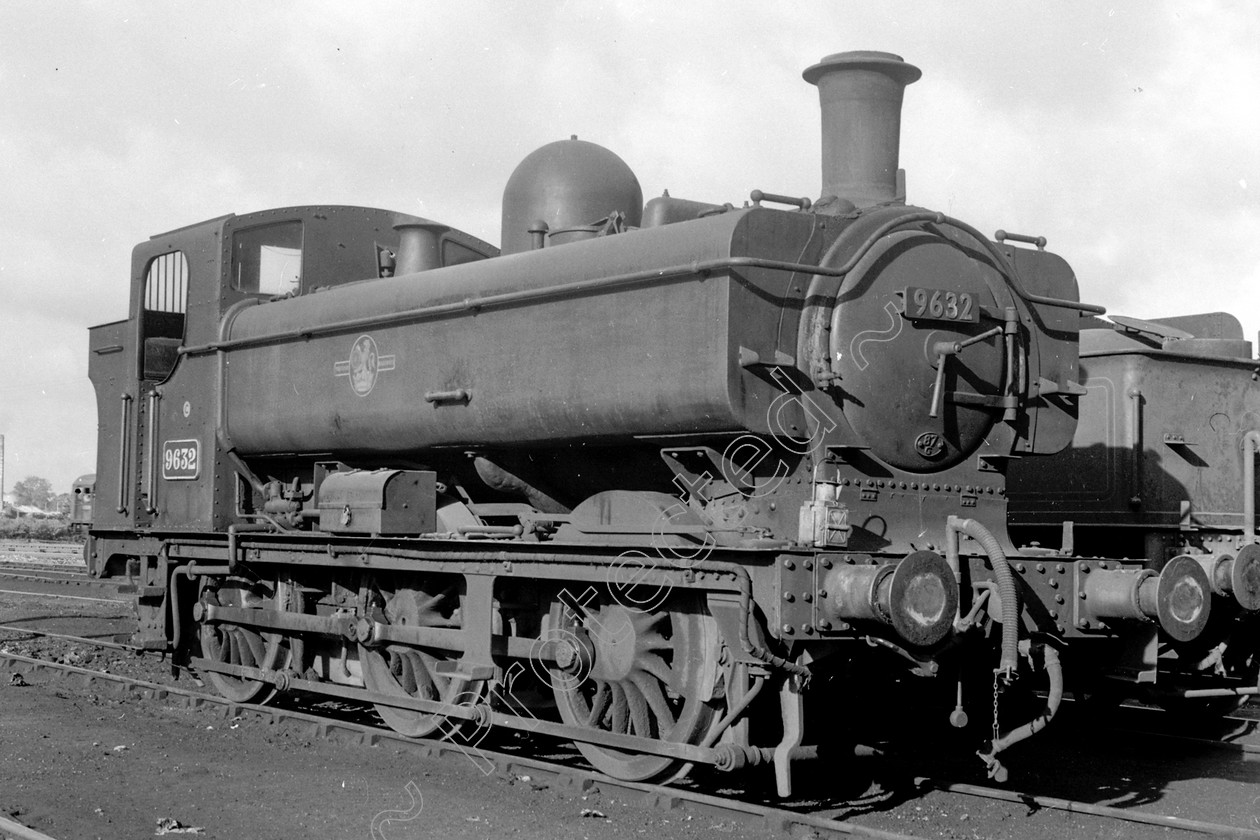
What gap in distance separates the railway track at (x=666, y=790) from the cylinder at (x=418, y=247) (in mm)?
3008

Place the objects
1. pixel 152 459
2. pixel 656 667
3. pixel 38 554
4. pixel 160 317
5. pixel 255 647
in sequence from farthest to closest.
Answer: pixel 38 554 → pixel 160 317 → pixel 152 459 → pixel 255 647 → pixel 656 667

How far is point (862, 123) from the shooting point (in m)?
7.04

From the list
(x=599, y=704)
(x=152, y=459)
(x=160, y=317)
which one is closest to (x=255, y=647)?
(x=152, y=459)

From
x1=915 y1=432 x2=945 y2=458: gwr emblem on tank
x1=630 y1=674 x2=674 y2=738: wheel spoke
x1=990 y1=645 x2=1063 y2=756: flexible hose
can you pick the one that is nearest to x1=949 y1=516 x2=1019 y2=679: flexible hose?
x1=990 y1=645 x2=1063 y2=756: flexible hose

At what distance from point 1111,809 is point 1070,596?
105 cm

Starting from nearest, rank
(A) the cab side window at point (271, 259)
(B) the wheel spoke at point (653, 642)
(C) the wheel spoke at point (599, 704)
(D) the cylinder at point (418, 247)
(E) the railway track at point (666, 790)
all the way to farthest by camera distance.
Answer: (E) the railway track at point (666, 790), (B) the wheel spoke at point (653, 642), (C) the wheel spoke at point (599, 704), (D) the cylinder at point (418, 247), (A) the cab side window at point (271, 259)

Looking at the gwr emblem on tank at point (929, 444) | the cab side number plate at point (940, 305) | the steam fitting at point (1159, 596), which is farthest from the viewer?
the gwr emblem on tank at point (929, 444)

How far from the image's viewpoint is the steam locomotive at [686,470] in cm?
602

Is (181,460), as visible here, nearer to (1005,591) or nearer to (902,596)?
(902,596)

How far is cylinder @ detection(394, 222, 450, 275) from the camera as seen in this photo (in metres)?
9.12

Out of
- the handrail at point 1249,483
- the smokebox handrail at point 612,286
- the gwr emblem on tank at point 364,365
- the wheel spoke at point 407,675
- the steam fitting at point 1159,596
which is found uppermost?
the smokebox handrail at point 612,286

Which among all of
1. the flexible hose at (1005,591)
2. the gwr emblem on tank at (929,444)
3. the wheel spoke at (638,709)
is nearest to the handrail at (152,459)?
the wheel spoke at (638,709)

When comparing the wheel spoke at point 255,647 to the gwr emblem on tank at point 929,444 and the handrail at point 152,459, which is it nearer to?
the handrail at point 152,459

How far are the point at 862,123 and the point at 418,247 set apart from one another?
338 centimetres
